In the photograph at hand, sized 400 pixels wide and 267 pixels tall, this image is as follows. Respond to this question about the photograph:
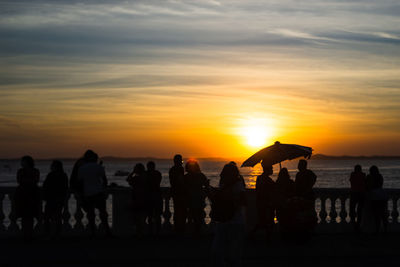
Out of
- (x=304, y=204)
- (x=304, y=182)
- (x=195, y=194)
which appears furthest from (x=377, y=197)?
(x=195, y=194)

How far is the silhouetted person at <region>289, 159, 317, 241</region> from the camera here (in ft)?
43.4

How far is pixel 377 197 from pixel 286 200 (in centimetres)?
261

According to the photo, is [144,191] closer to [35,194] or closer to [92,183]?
[92,183]

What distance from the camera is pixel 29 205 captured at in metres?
13.5

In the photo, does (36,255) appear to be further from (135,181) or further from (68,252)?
(135,181)

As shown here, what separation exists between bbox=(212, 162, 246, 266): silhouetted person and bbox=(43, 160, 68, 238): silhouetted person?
5.38m

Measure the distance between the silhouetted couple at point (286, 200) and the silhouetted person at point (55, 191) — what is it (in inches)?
170

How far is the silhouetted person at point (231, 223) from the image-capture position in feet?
30.0

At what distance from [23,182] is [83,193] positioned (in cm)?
130

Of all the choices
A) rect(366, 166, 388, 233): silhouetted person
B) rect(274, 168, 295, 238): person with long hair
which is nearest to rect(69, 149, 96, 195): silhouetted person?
rect(274, 168, 295, 238): person with long hair

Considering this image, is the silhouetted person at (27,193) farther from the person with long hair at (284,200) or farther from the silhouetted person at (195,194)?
the person with long hair at (284,200)

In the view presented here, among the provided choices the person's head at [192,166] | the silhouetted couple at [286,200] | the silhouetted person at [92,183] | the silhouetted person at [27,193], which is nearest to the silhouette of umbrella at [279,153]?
the silhouetted couple at [286,200]

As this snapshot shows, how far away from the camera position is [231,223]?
9219 millimetres

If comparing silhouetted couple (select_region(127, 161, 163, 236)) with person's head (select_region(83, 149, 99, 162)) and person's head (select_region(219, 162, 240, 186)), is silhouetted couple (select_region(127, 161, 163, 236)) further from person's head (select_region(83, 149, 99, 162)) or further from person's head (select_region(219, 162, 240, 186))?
person's head (select_region(219, 162, 240, 186))
